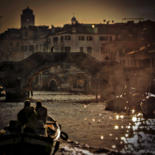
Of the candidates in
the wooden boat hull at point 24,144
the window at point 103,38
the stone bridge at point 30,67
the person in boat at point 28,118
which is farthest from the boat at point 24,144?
the window at point 103,38

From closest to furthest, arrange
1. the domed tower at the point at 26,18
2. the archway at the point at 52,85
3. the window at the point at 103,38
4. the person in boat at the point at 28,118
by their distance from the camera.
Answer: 1. the person in boat at the point at 28,118
2. the window at the point at 103,38
3. the archway at the point at 52,85
4. the domed tower at the point at 26,18

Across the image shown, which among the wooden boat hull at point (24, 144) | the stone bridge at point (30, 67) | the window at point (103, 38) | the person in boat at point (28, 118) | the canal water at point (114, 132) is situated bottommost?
the canal water at point (114, 132)

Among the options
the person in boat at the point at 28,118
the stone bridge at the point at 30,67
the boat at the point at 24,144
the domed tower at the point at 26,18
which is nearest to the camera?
the boat at the point at 24,144

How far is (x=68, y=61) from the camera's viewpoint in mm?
30875

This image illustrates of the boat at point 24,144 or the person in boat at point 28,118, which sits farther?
the person in boat at point 28,118

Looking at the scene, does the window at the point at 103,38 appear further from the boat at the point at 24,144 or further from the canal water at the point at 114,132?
the boat at the point at 24,144

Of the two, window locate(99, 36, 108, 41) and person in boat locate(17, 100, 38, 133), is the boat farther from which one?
window locate(99, 36, 108, 41)

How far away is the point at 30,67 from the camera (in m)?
30.3

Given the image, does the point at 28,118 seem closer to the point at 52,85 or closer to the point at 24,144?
the point at 24,144

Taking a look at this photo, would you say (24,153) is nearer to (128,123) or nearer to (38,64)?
(128,123)

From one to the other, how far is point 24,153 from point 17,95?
22588 millimetres

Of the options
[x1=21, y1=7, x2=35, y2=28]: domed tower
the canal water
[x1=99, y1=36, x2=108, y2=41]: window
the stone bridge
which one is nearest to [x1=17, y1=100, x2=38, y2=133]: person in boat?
the canal water

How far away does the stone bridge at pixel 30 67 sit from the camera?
1166 inches

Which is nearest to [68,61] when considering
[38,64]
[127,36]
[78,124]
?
[38,64]
